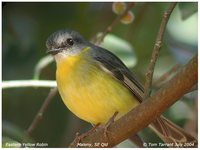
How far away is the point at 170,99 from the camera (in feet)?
5.23

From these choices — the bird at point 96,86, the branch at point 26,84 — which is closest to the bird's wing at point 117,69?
the bird at point 96,86

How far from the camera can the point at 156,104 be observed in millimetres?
1626

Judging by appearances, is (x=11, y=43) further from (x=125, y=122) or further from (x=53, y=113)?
(x=125, y=122)

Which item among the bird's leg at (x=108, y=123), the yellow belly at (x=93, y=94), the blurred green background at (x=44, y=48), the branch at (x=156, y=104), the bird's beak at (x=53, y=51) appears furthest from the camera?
the blurred green background at (x=44, y=48)

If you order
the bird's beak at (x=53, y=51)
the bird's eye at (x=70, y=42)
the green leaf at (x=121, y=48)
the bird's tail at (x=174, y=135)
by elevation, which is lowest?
the bird's tail at (x=174, y=135)

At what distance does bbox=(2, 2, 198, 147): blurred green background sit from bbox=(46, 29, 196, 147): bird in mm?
189

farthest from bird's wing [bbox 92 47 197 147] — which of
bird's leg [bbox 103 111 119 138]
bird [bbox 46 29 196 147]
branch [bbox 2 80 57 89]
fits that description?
branch [bbox 2 80 57 89]

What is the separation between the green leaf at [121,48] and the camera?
234 centimetres

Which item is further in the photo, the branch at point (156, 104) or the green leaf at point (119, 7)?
the green leaf at point (119, 7)

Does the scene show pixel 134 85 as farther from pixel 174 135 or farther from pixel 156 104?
pixel 156 104

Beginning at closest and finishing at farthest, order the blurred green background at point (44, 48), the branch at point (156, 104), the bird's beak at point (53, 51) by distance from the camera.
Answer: the branch at point (156, 104), the bird's beak at point (53, 51), the blurred green background at point (44, 48)

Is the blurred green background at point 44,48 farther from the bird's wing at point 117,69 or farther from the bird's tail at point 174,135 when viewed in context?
the bird's tail at point 174,135

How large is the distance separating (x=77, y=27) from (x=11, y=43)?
306 mm

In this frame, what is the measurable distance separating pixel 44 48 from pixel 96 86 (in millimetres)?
529
